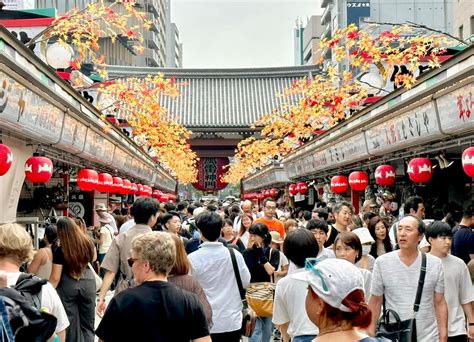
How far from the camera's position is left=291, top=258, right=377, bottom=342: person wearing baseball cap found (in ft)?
10.2

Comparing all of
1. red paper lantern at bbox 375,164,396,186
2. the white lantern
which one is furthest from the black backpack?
the white lantern

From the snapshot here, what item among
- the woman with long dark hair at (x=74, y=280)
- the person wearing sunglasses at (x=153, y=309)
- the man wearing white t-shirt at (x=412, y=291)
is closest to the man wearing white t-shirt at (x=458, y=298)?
the man wearing white t-shirt at (x=412, y=291)

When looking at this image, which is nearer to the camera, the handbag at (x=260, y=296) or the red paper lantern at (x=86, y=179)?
the handbag at (x=260, y=296)

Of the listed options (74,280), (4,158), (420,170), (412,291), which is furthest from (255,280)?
(420,170)

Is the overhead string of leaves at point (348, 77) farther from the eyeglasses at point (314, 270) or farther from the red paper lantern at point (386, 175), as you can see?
the eyeglasses at point (314, 270)

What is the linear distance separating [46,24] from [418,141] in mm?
7453

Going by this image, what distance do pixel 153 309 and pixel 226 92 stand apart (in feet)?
179

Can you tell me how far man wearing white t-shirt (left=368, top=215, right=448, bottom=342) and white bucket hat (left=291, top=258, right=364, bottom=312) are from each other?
2448mm

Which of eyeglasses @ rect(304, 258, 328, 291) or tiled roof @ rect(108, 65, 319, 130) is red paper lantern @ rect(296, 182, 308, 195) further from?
tiled roof @ rect(108, 65, 319, 130)

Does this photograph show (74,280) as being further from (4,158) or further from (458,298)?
(458,298)

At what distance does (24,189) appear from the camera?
14.5 meters

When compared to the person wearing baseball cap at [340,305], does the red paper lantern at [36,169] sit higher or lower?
higher

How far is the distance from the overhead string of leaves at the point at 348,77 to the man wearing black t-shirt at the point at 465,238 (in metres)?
2.15

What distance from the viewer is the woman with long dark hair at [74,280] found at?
643cm
